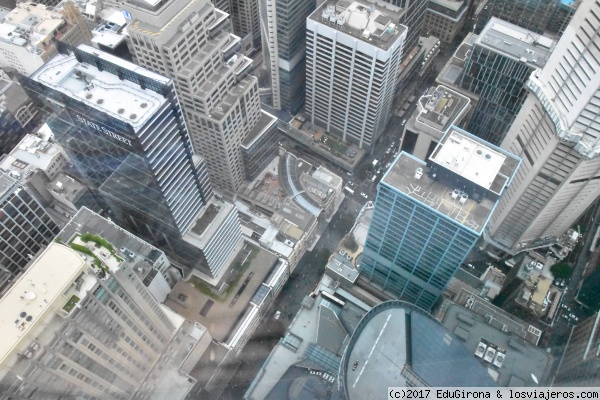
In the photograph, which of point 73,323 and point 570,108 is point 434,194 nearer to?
point 570,108

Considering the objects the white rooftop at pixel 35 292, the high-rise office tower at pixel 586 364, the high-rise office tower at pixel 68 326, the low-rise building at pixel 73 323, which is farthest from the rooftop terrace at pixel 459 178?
the white rooftop at pixel 35 292

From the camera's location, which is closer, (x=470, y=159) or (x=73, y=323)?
(x=73, y=323)

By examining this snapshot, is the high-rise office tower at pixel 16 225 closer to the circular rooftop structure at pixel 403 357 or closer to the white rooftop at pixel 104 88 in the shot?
the white rooftop at pixel 104 88

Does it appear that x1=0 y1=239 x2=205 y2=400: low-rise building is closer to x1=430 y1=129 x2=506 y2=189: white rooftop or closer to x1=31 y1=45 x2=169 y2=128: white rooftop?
x1=31 y1=45 x2=169 y2=128: white rooftop

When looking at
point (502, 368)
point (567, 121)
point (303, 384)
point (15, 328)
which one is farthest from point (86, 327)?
point (567, 121)

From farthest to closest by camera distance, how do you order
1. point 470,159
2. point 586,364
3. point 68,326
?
point 586,364 < point 470,159 < point 68,326

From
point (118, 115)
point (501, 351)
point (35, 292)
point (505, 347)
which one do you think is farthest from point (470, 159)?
point (35, 292)
